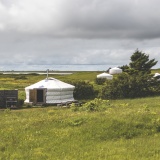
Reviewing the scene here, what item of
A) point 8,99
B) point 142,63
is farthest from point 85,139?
point 142,63

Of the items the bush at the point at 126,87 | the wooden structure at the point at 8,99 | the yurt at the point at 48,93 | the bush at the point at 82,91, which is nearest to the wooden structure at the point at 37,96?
the yurt at the point at 48,93

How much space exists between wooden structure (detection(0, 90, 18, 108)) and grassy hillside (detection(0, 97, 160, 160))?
1568cm

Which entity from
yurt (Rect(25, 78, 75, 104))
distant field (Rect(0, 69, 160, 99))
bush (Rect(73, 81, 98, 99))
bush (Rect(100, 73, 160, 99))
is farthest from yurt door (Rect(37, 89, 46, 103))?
bush (Rect(100, 73, 160, 99))

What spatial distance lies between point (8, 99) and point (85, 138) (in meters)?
18.9

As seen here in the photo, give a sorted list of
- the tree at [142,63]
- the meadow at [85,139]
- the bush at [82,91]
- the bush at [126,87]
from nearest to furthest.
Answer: the meadow at [85,139]
the bush at [126,87]
the bush at [82,91]
the tree at [142,63]

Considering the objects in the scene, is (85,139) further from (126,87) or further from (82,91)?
(82,91)

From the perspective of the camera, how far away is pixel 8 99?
92.8ft

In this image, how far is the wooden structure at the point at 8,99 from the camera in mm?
28078

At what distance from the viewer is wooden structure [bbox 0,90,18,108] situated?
28078mm

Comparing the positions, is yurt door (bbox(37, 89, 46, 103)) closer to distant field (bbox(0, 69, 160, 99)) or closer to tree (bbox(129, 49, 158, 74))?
distant field (bbox(0, 69, 160, 99))

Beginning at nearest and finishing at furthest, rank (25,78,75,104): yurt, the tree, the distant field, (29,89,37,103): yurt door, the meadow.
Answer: the meadow → (25,78,75,104): yurt → (29,89,37,103): yurt door → the tree → the distant field

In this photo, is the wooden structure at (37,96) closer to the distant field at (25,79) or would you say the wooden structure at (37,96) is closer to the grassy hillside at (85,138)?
the distant field at (25,79)

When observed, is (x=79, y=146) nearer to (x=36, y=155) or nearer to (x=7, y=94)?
(x=36, y=155)

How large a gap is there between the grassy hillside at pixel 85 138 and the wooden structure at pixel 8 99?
15684 mm
